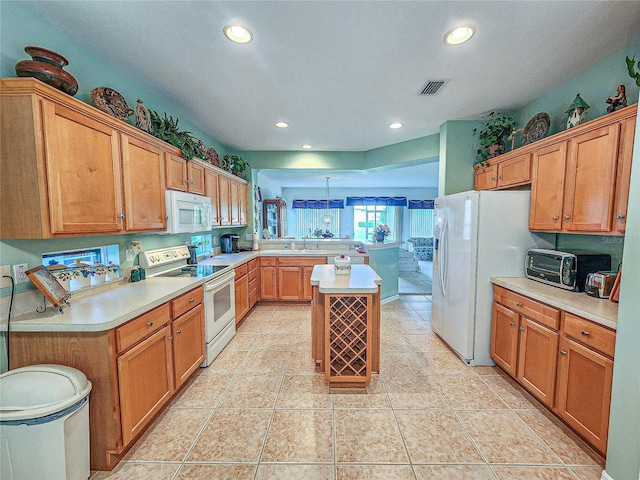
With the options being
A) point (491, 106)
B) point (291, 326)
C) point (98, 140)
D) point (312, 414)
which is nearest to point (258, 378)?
point (312, 414)

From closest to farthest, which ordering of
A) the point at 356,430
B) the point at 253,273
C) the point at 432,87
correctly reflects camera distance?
1. the point at 356,430
2. the point at 432,87
3. the point at 253,273

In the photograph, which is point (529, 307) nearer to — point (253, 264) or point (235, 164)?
point (253, 264)

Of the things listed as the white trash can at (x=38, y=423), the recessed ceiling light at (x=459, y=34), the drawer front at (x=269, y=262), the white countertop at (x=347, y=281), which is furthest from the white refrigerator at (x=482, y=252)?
the white trash can at (x=38, y=423)

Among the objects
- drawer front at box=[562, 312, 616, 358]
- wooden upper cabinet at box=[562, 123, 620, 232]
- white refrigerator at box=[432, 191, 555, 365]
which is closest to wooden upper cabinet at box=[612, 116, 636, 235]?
wooden upper cabinet at box=[562, 123, 620, 232]

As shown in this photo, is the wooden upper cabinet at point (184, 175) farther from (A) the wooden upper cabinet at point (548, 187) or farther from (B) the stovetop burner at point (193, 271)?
(A) the wooden upper cabinet at point (548, 187)

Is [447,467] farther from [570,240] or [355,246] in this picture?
[355,246]

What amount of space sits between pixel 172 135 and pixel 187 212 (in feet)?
2.52

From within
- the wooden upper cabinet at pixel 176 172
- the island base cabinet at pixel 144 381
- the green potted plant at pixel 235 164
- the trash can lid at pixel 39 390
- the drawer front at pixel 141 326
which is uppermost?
the green potted plant at pixel 235 164

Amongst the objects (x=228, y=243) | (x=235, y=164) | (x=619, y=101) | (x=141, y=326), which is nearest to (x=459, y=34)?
(x=619, y=101)

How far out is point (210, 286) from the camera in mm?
2598

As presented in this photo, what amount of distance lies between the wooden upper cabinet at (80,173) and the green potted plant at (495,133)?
3.67 m

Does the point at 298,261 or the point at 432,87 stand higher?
the point at 432,87

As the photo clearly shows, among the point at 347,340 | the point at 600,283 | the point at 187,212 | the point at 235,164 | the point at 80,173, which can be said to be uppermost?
the point at 235,164

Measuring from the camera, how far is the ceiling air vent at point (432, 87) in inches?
93.5
